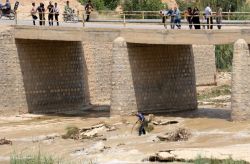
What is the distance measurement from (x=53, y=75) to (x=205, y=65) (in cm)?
1408

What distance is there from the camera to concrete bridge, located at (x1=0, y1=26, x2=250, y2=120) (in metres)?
35.1

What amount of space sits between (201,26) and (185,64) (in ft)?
8.50

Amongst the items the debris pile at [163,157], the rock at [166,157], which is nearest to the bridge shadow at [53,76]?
the debris pile at [163,157]

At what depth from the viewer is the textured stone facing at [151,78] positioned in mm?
37188

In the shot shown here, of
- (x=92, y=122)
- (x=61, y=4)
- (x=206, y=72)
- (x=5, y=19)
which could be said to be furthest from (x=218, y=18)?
(x=61, y=4)

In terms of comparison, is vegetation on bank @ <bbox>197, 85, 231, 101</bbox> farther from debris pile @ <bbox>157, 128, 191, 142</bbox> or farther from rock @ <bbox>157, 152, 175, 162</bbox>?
rock @ <bbox>157, 152, 175, 162</bbox>

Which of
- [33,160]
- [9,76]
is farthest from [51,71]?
[33,160]

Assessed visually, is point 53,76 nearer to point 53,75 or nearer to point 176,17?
point 53,75

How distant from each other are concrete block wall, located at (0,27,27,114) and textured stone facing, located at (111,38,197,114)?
5830mm

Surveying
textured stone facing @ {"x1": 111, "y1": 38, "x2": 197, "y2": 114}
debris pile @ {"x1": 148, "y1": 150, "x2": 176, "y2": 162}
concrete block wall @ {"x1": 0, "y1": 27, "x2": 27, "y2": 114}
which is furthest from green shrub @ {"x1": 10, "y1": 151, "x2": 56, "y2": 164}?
concrete block wall @ {"x1": 0, "y1": 27, "x2": 27, "y2": 114}

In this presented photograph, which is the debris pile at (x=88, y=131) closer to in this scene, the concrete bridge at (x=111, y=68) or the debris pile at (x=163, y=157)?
the concrete bridge at (x=111, y=68)

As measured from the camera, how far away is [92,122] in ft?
124

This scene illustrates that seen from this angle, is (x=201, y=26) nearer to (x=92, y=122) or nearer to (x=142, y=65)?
(x=142, y=65)

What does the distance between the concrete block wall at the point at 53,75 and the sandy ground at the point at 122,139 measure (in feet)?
5.43
